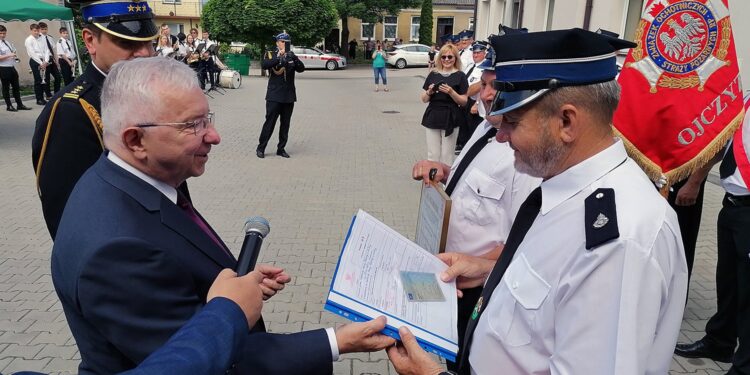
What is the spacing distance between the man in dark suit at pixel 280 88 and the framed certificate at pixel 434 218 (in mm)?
6794

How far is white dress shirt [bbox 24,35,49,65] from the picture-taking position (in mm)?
13742

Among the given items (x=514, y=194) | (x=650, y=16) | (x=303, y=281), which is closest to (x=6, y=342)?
(x=303, y=281)

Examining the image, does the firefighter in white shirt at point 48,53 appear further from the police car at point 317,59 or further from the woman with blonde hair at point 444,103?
the police car at point 317,59

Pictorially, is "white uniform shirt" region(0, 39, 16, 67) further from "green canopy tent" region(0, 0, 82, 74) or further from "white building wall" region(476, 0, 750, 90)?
"white building wall" region(476, 0, 750, 90)

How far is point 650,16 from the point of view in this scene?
3.24 metres

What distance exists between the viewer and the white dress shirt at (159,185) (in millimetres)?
1626

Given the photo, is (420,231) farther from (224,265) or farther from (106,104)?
(106,104)

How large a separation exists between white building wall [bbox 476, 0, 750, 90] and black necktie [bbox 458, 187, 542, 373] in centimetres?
722

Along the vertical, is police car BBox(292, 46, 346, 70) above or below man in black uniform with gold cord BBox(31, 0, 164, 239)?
below

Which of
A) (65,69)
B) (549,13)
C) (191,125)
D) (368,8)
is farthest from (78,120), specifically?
(368,8)

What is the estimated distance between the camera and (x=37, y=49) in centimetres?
1390

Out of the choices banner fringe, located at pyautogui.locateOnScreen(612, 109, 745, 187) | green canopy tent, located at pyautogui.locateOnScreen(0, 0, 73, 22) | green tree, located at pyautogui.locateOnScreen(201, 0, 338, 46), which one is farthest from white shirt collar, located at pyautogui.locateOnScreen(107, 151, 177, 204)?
green tree, located at pyautogui.locateOnScreen(201, 0, 338, 46)

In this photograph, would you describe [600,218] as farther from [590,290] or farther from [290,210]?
[290,210]

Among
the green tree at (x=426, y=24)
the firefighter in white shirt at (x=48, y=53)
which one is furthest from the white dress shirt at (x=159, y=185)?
the green tree at (x=426, y=24)
